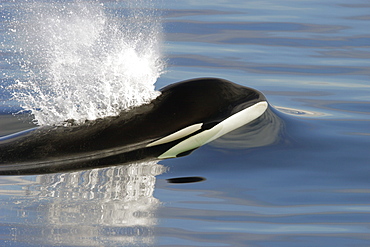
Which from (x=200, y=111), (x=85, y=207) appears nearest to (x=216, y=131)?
(x=200, y=111)

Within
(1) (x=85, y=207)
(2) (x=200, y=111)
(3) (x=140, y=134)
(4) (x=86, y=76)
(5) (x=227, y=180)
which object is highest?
(4) (x=86, y=76)

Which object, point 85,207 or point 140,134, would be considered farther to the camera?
point 140,134

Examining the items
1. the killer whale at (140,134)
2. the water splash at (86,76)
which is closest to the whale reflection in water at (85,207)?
the killer whale at (140,134)

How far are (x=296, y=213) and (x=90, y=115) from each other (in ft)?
7.43

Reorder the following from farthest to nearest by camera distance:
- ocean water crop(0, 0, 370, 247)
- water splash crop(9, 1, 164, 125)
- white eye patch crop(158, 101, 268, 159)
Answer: water splash crop(9, 1, 164, 125)
white eye patch crop(158, 101, 268, 159)
ocean water crop(0, 0, 370, 247)

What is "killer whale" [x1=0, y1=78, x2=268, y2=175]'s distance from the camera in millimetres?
6324

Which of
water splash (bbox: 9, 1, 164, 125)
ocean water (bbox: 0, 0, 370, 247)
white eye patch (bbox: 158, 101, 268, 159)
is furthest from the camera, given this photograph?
water splash (bbox: 9, 1, 164, 125)

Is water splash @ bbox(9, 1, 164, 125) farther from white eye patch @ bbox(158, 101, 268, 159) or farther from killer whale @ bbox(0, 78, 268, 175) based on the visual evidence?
white eye patch @ bbox(158, 101, 268, 159)

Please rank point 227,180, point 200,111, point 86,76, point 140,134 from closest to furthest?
point 227,180 < point 140,134 < point 200,111 < point 86,76

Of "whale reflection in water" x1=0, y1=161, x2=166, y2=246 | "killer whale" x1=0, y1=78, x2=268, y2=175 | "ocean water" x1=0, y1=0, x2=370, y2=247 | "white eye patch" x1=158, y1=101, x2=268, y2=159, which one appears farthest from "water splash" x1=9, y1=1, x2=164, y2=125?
"whale reflection in water" x1=0, y1=161, x2=166, y2=246

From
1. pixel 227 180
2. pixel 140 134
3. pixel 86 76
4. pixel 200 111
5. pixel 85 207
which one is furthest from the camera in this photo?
pixel 86 76

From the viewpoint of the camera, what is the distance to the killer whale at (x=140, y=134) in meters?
6.32

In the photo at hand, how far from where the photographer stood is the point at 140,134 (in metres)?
6.45

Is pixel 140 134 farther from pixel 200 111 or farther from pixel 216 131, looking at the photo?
pixel 216 131
